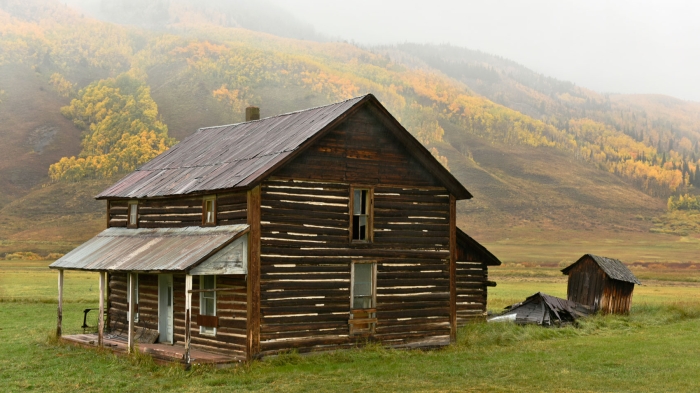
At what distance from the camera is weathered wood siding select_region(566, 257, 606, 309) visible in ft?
119

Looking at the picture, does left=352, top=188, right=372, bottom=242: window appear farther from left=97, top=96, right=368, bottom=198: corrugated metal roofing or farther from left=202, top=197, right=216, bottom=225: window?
left=202, top=197, right=216, bottom=225: window

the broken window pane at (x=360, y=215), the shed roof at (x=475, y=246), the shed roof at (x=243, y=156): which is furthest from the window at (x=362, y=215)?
the shed roof at (x=475, y=246)

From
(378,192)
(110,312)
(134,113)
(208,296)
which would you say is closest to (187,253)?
(208,296)

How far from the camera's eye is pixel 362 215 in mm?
25734

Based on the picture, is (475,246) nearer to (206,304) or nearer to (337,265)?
(337,265)

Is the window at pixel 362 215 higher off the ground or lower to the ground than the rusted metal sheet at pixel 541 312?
higher

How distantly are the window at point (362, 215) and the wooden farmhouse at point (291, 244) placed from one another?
41 mm

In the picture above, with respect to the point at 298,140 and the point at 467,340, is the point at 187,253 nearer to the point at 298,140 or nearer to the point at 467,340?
the point at 298,140

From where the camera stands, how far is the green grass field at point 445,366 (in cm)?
1989

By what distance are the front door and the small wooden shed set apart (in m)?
18.1

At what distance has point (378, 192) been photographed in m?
25.9

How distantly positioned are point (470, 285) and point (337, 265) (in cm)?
922

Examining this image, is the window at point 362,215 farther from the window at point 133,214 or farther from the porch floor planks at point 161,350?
the window at point 133,214

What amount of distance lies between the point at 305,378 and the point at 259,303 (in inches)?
118
